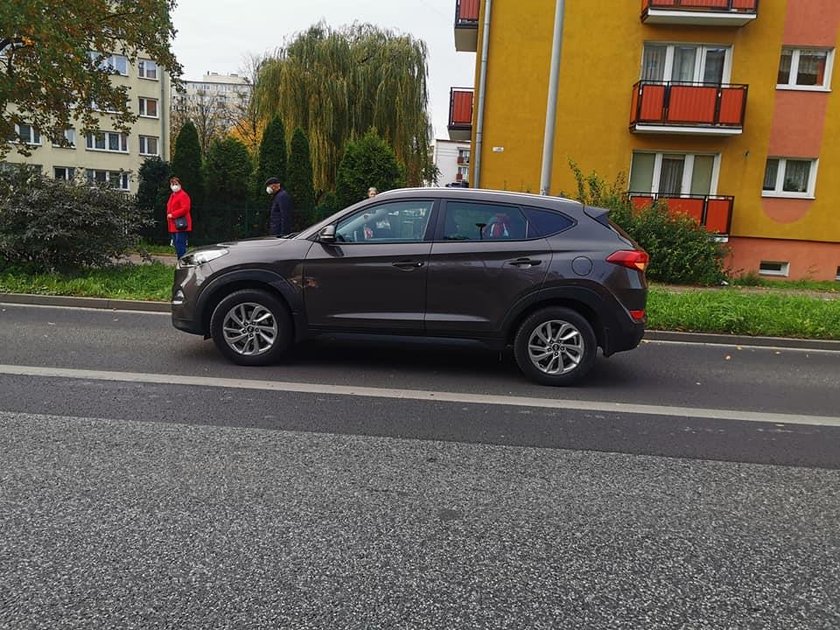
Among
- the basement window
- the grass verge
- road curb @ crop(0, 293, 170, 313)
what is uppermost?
the basement window

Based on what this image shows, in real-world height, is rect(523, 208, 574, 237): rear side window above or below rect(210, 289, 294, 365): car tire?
above

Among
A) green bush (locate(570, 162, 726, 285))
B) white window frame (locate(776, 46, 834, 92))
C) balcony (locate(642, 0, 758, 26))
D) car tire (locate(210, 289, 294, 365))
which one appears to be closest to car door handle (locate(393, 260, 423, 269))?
car tire (locate(210, 289, 294, 365))

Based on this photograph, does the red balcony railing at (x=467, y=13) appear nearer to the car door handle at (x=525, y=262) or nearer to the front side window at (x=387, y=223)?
the front side window at (x=387, y=223)

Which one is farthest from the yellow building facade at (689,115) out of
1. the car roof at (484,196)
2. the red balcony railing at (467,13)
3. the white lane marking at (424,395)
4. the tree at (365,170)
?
the white lane marking at (424,395)

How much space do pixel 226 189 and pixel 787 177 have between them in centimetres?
1599

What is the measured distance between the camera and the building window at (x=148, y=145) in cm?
5697

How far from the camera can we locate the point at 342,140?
1012 inches

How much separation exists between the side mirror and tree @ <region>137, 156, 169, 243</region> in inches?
577

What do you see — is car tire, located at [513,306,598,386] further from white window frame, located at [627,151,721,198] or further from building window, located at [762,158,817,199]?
building window, located at [762,158,817,199]

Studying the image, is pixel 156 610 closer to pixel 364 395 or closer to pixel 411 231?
pixel 364 395

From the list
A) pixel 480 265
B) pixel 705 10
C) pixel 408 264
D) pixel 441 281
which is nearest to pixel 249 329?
pixel 408 264

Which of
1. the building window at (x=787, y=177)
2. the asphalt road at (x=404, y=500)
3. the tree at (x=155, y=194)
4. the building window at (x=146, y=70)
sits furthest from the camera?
the building window at (x=146, y=70)

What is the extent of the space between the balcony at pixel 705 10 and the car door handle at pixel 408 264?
14.2 m

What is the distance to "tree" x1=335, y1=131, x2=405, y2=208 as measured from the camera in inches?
815
